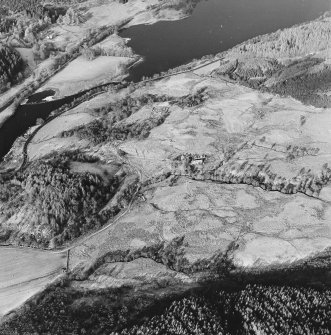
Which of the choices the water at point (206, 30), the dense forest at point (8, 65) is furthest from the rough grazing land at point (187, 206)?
the dense forest at point (8, 65)

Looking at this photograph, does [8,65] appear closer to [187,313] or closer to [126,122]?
[126,122]

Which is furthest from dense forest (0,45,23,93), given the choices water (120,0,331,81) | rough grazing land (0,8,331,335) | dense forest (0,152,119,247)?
dense forest (0,152,119,247)

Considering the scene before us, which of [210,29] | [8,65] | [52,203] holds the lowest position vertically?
[210,29]

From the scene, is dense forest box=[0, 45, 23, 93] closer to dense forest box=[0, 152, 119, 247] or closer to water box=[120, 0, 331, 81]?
water box=[120, 0, 331, 81]

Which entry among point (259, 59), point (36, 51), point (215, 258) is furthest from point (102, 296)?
point (36, 51)

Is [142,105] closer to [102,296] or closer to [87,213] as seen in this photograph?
[87,213]

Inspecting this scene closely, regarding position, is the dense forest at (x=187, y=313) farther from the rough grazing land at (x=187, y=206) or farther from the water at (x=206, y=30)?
the water at (x=206, y=30)

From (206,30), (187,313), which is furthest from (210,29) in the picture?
(187,313)
